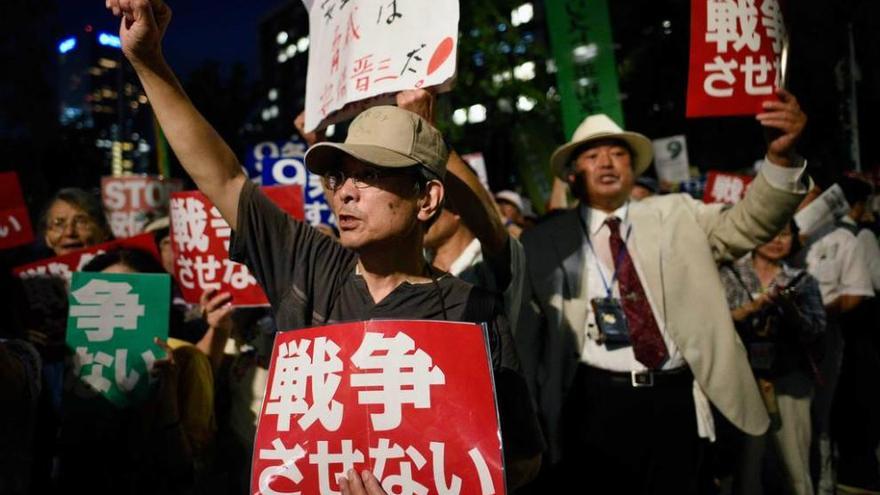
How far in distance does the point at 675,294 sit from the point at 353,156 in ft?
7.15

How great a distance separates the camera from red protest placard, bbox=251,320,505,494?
1.61m

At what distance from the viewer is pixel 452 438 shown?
1622mm

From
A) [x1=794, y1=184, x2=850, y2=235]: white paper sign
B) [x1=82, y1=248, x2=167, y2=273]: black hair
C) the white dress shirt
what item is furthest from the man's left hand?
[x1=82, y1=248, x2=167, y2=273]: black hair

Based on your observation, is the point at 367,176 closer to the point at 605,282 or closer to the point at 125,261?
the point at 605,282

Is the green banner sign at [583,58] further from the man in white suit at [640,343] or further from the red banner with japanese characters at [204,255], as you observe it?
the red banner with japanese characters at [204,255]

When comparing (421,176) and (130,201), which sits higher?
(130,201)

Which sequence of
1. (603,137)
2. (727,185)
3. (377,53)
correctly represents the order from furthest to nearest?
(727,185) → (603,137) → (377,53)

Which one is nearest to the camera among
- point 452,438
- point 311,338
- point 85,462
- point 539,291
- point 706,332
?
point 452,438

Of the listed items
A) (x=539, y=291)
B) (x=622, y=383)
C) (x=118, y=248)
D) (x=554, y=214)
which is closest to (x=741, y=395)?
(x=622, y=383)

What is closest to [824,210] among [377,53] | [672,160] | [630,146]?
[630,146]

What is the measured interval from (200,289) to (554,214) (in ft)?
6.70

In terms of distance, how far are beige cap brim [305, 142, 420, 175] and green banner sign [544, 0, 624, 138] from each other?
423cm

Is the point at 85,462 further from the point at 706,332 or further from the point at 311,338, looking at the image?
the point at 706,332

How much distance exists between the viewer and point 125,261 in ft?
12.1
